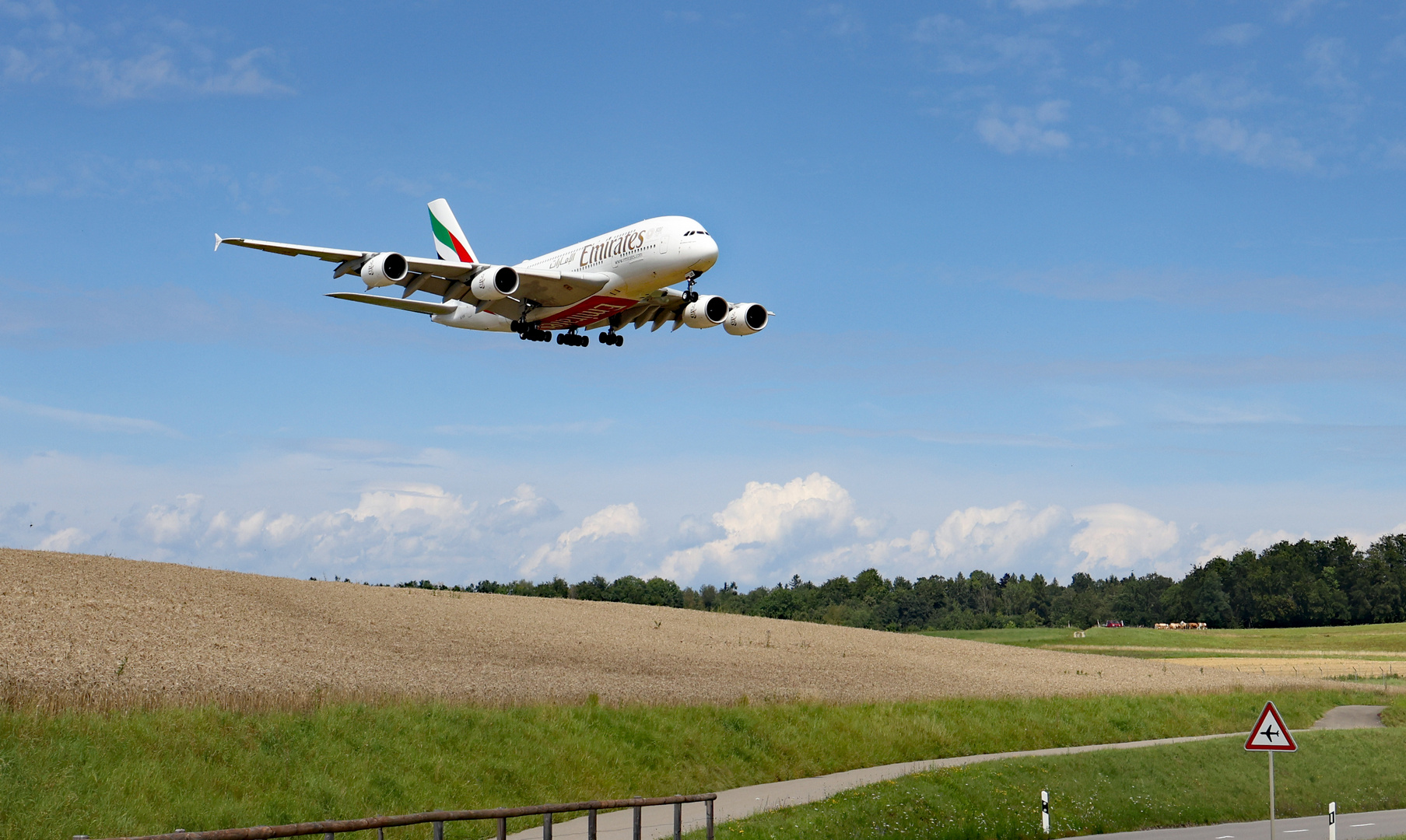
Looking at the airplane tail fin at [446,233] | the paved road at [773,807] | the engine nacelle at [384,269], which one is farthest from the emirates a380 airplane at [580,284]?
the paved road at [773,807]

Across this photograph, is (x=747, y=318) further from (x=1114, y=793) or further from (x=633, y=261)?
(x=1114, y=793)

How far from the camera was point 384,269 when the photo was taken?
36.0m

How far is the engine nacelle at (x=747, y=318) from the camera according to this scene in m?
39.3

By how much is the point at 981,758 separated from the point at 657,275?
696 inches

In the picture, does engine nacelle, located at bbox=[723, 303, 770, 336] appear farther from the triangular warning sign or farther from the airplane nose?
the triangular warning sign

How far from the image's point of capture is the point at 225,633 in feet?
138

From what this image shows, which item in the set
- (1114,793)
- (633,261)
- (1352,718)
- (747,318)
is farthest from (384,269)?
(1352,718)

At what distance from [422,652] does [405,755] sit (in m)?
21.2

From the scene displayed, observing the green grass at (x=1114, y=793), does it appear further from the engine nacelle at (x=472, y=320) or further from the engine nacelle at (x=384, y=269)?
the engine nacelle at (x=472, y=320)

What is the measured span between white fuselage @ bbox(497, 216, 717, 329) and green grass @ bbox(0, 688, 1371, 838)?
13.2 m

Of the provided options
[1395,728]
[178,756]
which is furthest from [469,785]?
[1395,728]

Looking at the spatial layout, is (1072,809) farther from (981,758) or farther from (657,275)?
(657,275)

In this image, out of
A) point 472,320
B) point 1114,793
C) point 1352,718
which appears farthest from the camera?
point 1352,718

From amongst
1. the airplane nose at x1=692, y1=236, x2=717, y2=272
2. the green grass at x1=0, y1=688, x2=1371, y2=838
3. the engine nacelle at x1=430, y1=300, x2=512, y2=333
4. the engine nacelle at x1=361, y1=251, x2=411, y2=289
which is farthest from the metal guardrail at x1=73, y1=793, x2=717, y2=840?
the engine nacelle at x1=430, y1=300, x2=512, y2=333
